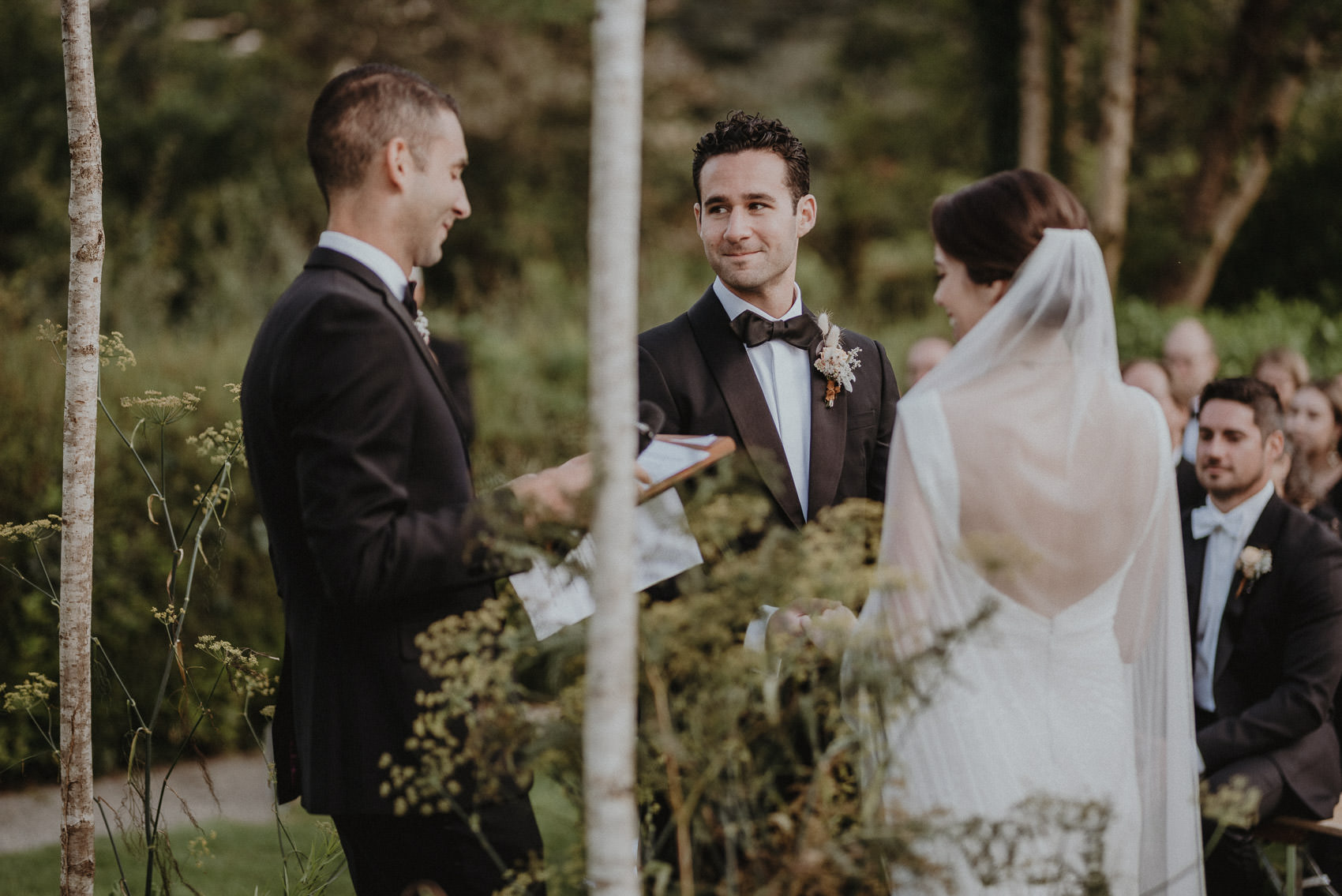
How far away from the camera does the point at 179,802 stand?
5.30 m

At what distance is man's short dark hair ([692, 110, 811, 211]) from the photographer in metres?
3.26

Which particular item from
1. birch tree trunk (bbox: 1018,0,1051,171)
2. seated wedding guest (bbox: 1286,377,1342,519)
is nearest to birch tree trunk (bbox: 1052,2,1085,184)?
birch tree trunk (bbox: 1018,0,1051,171)

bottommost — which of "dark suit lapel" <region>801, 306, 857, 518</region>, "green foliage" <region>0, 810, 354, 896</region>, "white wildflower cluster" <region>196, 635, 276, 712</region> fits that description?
"green foliage" <region>0, 810, 354, 896</region>

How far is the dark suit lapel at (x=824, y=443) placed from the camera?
3.15 m

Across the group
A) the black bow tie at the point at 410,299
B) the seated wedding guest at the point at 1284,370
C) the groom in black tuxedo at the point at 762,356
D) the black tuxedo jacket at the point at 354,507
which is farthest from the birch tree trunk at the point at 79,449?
the seated wedding guest at the point at 1284,370

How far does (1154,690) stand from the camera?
270cm

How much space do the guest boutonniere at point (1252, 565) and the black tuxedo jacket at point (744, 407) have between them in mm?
1539

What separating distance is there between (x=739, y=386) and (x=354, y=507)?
1369mm

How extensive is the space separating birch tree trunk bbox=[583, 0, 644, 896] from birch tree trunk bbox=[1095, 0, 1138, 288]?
34.2ft

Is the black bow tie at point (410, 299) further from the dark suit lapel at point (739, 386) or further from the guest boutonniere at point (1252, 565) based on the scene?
the guest boutonniere at point (1252, 565)

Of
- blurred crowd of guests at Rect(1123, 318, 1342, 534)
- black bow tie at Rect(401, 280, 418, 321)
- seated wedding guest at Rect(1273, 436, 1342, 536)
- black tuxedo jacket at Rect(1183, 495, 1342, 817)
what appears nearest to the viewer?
black bow tie at Rect(401, 280, 418, 321)

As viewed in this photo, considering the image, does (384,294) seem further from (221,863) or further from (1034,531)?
(221,863)

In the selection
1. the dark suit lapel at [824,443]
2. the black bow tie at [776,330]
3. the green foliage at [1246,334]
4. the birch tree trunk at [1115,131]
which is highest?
the birch tree trunk at [1115,131]

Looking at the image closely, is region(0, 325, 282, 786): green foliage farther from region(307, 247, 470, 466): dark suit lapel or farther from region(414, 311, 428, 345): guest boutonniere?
region(307, 247, 470, 466): dark suit lapel
